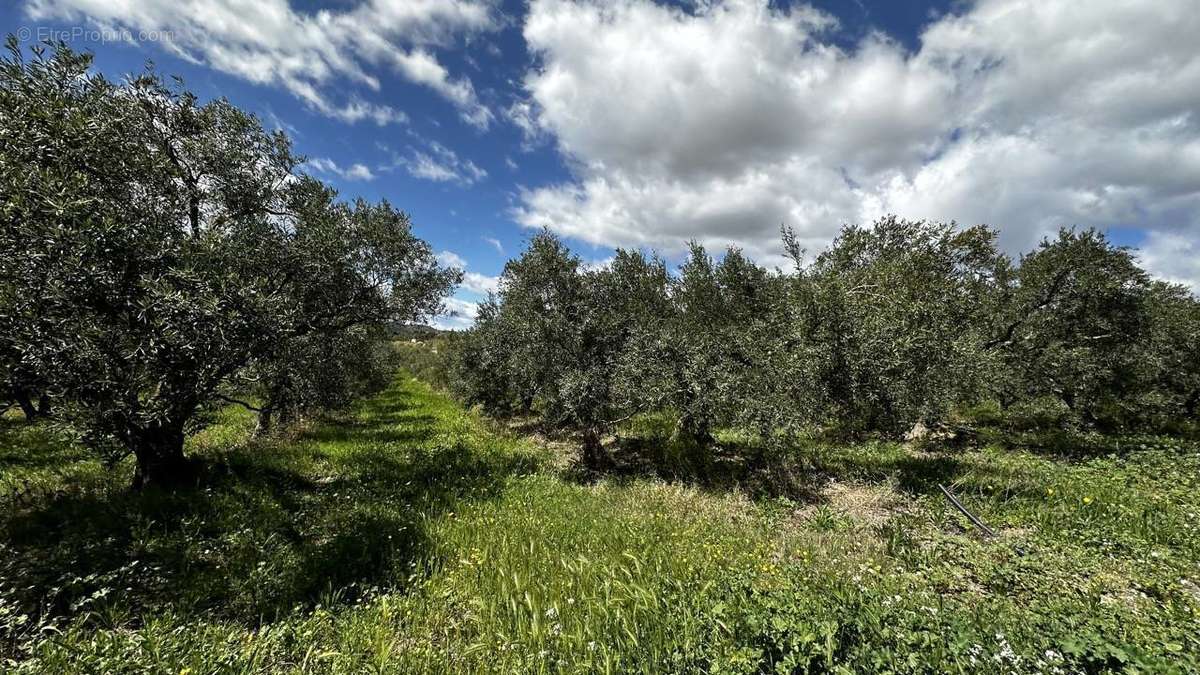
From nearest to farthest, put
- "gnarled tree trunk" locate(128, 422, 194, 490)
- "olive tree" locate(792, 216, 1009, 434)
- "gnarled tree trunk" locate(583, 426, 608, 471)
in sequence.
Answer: "gnarled tree trunk" locate(128, 422, 194, 490), "olive tree" locate(792, 216, 1009, 434), "gnarled tree trunk" locate(583, 426, 608, 471)

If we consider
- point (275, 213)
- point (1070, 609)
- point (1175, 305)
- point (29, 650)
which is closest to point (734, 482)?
point (1070, 609)

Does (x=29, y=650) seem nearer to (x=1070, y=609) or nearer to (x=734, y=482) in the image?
(x=1070, y=609)

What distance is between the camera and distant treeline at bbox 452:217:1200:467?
13367mm

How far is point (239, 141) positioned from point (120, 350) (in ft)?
19.1

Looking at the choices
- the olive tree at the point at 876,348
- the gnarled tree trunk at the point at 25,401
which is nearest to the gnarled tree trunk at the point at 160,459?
the gnarled tree trunk at the point at 25,401

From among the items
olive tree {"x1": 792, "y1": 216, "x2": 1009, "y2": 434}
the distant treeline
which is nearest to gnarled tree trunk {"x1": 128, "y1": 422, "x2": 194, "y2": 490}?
the distant treeline

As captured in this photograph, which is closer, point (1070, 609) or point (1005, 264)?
point (1070, 609)

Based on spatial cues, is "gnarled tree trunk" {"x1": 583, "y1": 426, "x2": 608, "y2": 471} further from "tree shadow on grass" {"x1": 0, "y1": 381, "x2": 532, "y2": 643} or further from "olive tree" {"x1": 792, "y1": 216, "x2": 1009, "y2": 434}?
"olive tree" {"x1": 792, "y1": 216, "x2": 1009, "y2": 434}

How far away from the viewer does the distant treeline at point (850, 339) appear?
43.9 ft

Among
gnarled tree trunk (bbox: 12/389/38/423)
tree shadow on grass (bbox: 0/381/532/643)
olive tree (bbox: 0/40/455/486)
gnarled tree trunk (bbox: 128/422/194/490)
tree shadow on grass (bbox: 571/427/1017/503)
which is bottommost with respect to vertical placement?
tree shadow on grass (bbox: 571/427/1017/503)

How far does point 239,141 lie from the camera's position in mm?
9914

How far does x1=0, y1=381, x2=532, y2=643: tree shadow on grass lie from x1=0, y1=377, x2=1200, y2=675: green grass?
0.06 m

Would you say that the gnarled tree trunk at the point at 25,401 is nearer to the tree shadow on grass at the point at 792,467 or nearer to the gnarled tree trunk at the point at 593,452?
the tree shadow on grass at the point at 792,467

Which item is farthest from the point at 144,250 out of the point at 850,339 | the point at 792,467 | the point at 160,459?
the point at 792,467
